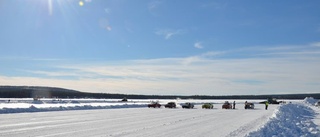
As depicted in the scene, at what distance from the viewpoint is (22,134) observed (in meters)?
14.6

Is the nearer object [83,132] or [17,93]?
[83,132]

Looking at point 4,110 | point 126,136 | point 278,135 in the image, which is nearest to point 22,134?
point 126,136

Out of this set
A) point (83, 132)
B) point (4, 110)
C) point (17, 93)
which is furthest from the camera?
point (17, 93)

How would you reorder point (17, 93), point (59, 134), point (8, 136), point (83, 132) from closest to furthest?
point (8, 136), point (59, 134), point (83, 132), point (17, 93)

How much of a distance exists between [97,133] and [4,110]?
16459mm

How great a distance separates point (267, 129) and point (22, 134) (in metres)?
9.77

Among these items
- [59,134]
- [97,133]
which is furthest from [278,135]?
[59,134]

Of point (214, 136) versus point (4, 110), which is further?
point (4, 110)

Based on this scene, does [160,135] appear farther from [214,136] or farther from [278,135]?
[278,135]

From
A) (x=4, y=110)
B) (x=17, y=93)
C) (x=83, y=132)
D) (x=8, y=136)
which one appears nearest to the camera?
(x=8, y=136)

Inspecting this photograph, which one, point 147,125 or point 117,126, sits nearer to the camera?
point 117,126

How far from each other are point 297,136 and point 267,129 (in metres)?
1.33

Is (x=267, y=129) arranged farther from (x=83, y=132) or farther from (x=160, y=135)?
(x=83, y=132)

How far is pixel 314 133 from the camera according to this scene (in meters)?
16.9
